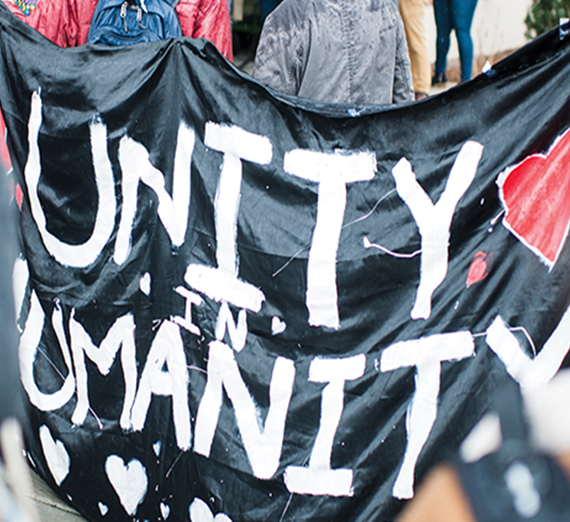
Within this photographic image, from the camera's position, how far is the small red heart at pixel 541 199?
1970 mm

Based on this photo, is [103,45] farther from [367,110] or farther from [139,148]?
[367,110]

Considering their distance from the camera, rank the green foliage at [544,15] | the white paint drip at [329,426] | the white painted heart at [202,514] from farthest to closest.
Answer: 1. the green foliage at [544,15]
2. the white painted heart at [202,514]
3. the white paint drip at [329,426]

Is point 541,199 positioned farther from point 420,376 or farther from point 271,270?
point 271,270

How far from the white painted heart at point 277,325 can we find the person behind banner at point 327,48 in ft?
2.87

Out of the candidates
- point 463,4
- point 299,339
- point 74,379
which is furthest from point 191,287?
point 463,4

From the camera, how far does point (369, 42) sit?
2641 mm

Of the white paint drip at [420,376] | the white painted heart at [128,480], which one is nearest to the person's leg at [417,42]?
the white paint drip at [420,376]

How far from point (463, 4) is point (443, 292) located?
2.71 metres

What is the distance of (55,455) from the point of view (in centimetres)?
283

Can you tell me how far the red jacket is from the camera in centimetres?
294

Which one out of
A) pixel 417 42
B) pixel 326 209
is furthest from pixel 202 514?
pixel 417 42

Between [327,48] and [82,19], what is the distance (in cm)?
110

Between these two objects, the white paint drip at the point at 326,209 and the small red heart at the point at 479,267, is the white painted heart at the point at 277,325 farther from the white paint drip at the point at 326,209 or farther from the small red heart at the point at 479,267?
the small red heart at the point at 479,267

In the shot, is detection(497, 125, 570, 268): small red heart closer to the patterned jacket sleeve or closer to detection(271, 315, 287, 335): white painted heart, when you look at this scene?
detection(271, 315, 287, 335): white painted heart
